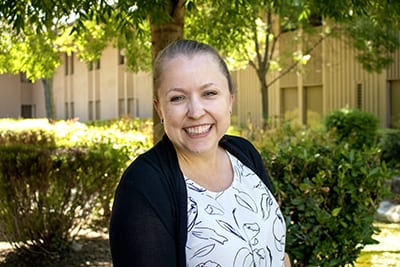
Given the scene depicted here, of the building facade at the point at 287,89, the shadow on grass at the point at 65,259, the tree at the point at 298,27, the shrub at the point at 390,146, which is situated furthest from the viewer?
the building facade at the point at 287,89

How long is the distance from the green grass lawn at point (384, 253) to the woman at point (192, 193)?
4288mm

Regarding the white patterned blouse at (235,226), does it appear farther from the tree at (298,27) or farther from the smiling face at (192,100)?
the tree at (298,27)

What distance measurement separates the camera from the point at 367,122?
15.6m

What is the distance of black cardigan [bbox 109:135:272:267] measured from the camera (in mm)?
1949

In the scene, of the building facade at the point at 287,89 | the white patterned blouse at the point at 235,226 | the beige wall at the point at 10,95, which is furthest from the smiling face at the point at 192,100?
the beige wall at the point at 10,95

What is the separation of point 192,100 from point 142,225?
49 cm

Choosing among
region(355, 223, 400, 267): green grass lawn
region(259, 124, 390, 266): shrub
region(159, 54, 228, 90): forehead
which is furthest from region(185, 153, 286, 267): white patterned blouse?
region(355, 223, 400, 267): green grass lawn

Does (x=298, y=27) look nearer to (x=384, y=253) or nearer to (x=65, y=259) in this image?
(x=384, y=253)

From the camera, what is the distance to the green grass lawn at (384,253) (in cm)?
689

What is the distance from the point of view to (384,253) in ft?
24.2

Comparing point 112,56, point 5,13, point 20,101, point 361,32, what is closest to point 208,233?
point 5,13

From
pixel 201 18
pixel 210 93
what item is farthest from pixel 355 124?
pixel 210 93

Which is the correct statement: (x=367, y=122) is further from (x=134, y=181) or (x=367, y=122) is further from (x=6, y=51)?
(x=134, y=181)

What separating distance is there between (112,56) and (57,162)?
30.5 meters
